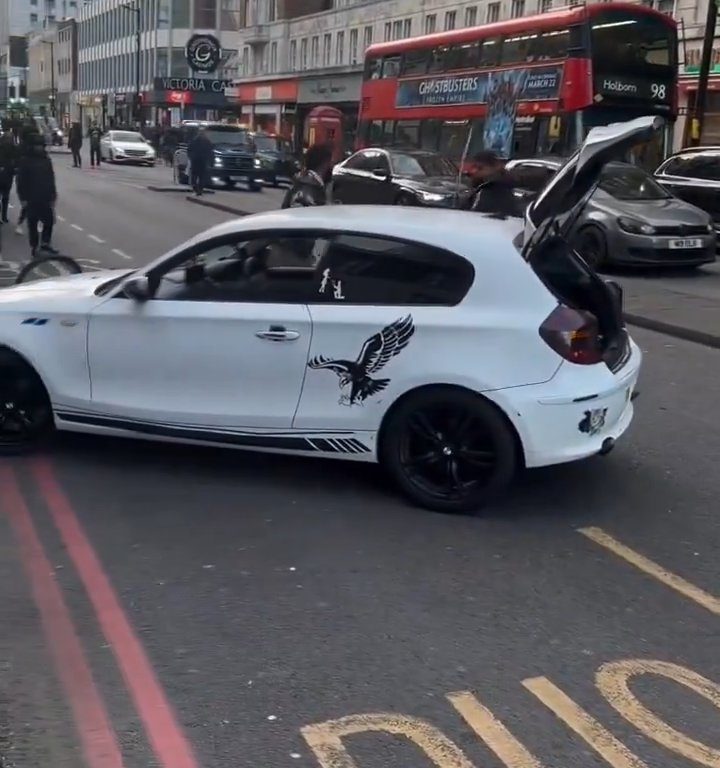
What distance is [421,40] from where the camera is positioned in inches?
1024

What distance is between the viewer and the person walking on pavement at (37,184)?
48.2 ft

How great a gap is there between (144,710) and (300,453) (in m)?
2.35

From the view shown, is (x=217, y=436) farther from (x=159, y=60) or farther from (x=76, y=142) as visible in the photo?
(x=159, y=60)

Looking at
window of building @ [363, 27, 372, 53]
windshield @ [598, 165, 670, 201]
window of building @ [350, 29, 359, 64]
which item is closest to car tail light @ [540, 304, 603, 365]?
windshield @ [598, 165, 670, 201]

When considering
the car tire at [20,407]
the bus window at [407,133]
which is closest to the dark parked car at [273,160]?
the bus window at [407,133]

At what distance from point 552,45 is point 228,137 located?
19.9m

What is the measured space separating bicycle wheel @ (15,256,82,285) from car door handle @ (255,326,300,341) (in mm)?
4547

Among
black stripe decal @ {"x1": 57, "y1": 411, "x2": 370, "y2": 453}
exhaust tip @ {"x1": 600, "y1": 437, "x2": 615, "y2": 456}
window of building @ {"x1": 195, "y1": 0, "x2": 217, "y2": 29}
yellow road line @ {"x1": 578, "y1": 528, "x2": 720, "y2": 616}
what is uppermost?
window of building @ {"x1": 195, "y1": 0, "x2": 217, "y2": 29}

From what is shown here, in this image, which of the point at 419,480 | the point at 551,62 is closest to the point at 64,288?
the point at 419,480

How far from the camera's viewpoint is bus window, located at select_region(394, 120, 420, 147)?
26.1m

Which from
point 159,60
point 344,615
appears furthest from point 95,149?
point 344,615

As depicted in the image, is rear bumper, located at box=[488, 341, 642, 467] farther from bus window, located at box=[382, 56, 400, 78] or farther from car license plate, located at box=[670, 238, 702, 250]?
bus window, located at box=[382, 56, 400, 78]

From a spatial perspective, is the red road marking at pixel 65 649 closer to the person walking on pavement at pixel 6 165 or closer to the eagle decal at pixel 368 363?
the eagle decal at pixel 368 363

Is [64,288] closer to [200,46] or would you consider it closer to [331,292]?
[331,292]
